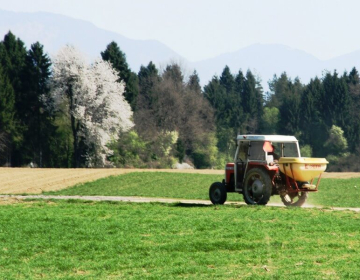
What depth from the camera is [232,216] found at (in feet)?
72.5

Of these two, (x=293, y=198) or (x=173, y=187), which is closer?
(x=293, y=198)

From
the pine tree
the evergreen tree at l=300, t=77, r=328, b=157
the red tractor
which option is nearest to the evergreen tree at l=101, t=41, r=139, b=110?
the pine tree

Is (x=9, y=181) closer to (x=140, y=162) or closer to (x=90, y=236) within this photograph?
(x=90, y=236)

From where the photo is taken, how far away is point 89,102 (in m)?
80.6

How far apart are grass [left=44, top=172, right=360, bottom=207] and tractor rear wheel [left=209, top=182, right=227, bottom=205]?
26.5 ft

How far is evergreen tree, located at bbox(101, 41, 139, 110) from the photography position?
312 ft

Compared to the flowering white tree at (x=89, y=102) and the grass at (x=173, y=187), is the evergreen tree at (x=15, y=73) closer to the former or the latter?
the flowering white tree at (x=89, y=102)

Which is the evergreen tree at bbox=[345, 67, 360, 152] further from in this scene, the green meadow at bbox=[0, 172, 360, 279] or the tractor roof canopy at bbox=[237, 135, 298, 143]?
the green meadow at bbox=[0, 172, 360, 279]

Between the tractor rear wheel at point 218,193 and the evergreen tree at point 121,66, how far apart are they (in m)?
66.8

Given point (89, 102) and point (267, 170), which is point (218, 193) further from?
point (89, 102)

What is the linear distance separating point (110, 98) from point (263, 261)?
67.7 metres

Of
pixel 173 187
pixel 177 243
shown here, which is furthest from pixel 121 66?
pixel 177 243

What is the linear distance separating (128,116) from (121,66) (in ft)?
47.6

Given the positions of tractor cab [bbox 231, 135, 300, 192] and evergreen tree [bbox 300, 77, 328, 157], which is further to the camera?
evergreen tree [bbox 300, 77, 328, 157]
